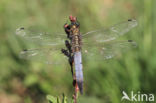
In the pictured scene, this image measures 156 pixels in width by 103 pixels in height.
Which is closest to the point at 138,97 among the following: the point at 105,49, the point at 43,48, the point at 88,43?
the point at 105,49

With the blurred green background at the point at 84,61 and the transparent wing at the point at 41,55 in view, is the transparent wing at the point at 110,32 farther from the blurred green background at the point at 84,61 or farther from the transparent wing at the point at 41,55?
the blurred green background at the point at 84,61

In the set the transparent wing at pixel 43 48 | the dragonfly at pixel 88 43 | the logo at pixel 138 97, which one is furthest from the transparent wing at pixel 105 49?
the logo at pixel 138 97

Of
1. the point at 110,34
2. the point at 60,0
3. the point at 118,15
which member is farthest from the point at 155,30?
the point at 60,0

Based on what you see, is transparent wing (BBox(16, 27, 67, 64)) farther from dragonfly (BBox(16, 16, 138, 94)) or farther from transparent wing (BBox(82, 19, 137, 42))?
transparent wing (BBox(82, 19, 137, 42))

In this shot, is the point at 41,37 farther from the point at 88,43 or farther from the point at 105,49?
the point at 105,49

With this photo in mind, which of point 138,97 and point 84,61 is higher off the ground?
point 84,61

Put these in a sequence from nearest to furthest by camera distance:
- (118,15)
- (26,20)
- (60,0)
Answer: (118,15), (26,20), (60,0)

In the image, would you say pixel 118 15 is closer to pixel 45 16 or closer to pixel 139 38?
pixel 139 38

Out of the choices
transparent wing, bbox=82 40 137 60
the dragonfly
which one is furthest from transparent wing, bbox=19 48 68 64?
transparent wing, bbox=82 40 137 60

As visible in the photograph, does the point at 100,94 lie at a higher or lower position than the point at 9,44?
lower
